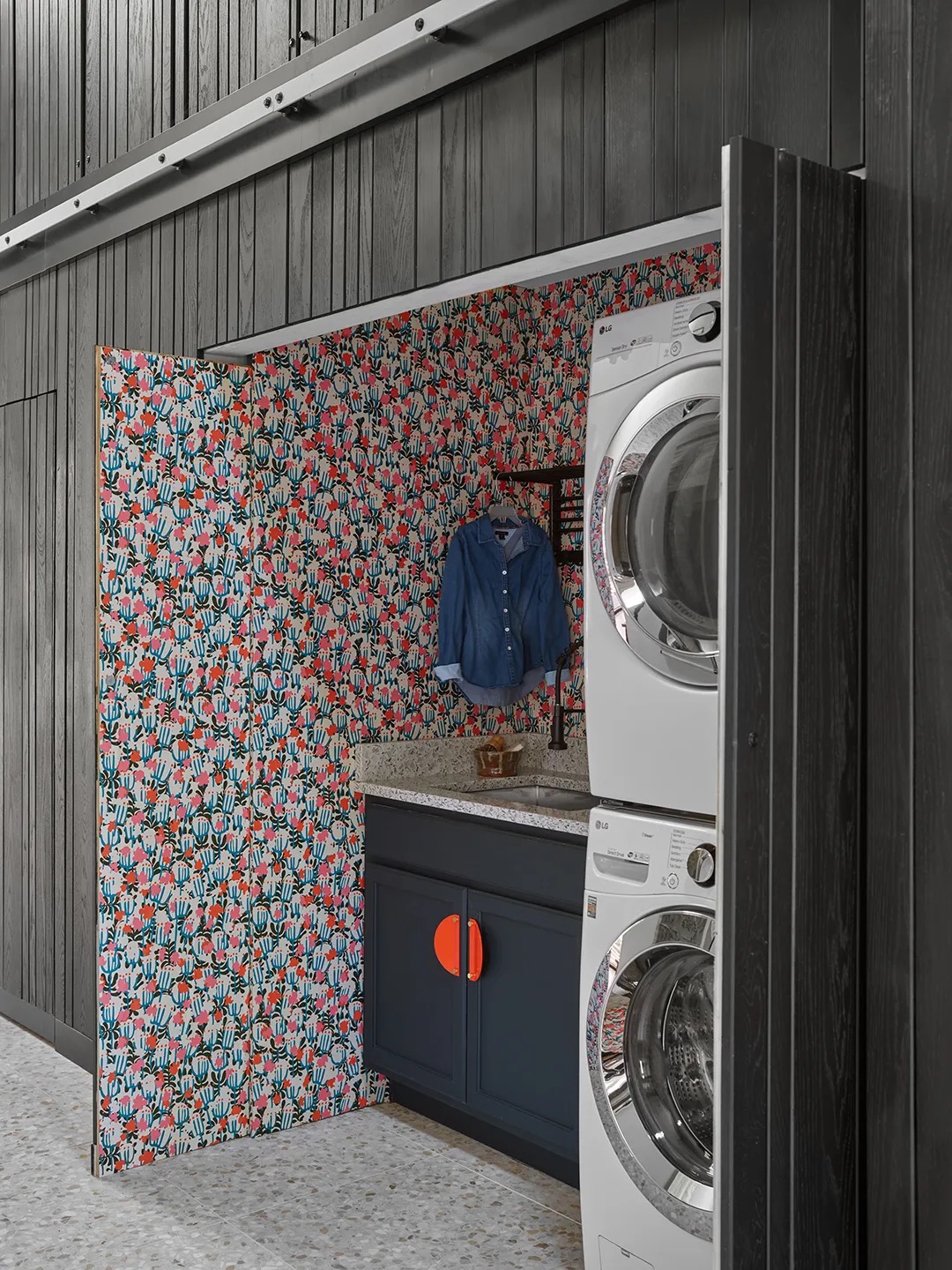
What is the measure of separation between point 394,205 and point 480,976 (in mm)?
1989

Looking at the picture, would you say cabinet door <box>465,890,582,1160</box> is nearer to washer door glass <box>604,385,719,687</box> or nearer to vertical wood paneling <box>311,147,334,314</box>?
washer door glass <box>604,385,719,687</box>

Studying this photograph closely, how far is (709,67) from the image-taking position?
6.86 ft

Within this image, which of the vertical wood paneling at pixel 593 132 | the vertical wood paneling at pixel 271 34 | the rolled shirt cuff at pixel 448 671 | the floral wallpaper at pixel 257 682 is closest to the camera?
the vertical wood paneling at pixel 593 132

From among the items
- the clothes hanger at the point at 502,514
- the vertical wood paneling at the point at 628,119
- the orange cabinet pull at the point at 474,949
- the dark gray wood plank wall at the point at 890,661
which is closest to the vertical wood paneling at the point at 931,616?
the dark gray wood plank wall at the point at 890,661

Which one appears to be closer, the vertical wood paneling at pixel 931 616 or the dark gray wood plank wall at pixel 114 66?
the vertical wood paneling at pixel 931 616

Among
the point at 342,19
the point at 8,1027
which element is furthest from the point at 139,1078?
the point at 342,19

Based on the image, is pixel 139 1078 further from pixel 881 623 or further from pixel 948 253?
pixel 948 253

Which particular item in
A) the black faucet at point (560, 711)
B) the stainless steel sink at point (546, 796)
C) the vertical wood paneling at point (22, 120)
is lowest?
the stainless steel sink at point (546, 796)

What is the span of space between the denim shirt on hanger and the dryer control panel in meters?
1.42

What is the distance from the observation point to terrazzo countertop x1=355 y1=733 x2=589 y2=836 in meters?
3.41

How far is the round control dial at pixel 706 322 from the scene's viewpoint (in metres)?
2.30

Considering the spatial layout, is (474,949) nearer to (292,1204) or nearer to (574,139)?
(292,1204)

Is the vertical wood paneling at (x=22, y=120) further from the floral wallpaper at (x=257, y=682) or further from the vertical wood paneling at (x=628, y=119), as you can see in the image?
the vertical wood paneling at (x=628, y=119)

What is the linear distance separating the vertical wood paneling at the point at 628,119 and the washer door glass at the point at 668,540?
1.21ft
